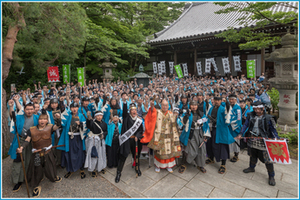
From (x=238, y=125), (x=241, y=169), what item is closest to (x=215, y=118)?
(x=238, y=125)

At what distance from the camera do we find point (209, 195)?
3.70m

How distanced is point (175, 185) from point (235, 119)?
96.2 inches

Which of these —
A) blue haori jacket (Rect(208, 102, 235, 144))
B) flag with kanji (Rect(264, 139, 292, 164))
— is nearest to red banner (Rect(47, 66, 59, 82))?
blue haori jacket (Rect(208, 102, 235, 144))

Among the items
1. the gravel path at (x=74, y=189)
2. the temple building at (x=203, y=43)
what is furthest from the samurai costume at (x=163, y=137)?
the temple building at (x=203, y=43)

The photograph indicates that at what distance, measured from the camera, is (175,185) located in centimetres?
404

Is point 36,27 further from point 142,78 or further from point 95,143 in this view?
point 142,78

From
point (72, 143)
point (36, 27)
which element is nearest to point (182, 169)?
point (72, 143)

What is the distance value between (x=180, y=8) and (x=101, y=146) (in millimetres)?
27618

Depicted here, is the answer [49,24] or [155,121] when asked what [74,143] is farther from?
[49,24]

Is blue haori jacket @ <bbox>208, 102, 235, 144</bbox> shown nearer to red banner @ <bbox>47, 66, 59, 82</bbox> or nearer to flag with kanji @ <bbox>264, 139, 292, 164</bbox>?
flag with kanji @ <bbox>264, 139, 292, 164</bbox>

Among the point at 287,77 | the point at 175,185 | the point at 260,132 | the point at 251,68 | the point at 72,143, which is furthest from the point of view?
the point at 251,68

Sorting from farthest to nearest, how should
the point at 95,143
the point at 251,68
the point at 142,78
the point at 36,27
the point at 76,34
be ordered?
the point at 142,78, the point at 251,68, the point at 76,34, the point at 36,27, the point at 95,143

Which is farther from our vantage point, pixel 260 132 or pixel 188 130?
pixel 188 130

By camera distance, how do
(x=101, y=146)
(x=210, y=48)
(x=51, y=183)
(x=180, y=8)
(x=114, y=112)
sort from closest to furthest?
(x=51, y=183) → (x=101, y=146) → (x=114, y=112) → (x=210, y=48) → (x=180, y=8)
